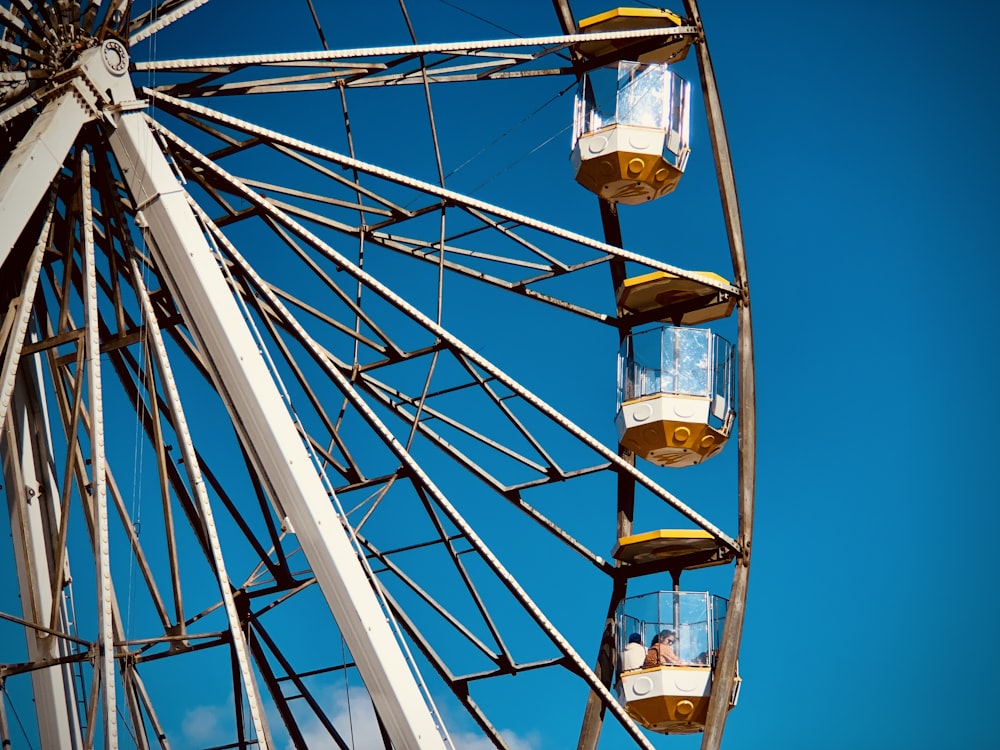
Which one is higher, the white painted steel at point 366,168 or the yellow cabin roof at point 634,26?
the yellow cabin roof at point 634,26

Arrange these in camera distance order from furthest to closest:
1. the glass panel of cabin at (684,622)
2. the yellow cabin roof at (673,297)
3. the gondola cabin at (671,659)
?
the yellow cabin roof at (673,297) → the glass panel of cabin at (684,622) → the gondola cabin at (671,659)

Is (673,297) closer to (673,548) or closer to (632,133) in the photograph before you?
(632,133)

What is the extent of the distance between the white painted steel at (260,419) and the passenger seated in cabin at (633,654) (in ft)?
15.7

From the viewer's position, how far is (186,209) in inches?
498

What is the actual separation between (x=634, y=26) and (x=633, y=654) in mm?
6510

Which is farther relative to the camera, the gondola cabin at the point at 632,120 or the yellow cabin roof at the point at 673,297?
the yellow cabin roof at the point at 673,297

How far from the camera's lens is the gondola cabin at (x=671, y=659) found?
16.2m

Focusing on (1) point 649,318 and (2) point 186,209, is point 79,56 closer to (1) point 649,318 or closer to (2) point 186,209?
(2) point 186,209

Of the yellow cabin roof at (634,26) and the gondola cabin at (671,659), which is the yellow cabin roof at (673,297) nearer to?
the yellow cabin roof at (634,26)

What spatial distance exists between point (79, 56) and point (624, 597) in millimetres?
8131

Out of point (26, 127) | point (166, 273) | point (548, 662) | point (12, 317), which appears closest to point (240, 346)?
point (166, 273)

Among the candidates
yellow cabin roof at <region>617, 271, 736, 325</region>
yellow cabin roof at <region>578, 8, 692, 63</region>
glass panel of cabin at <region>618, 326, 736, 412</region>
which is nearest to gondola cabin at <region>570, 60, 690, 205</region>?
yellow cabin roof at <region>578, 8, 692, 63</region>

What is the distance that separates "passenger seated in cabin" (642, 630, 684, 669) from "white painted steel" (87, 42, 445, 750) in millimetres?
4637

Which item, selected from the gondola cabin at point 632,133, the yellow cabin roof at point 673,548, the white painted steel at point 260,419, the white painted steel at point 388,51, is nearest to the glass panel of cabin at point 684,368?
the yellow cabin roof at point 673,548
